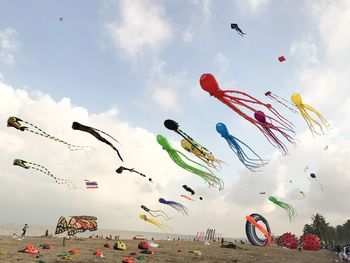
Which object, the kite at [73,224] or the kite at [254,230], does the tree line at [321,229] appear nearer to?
the kite at [254,230]

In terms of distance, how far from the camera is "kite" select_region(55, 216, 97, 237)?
3300 centimetres

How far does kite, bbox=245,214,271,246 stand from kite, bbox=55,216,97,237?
54.2 feet

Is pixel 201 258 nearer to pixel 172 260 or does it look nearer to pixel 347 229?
pixel 172 260

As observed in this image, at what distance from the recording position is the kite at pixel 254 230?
30891 millimetres

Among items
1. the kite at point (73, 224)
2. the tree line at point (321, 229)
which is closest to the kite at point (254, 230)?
the kite at point (73, 224)

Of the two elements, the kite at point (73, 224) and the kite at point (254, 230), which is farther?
the kite at point (73, 224)

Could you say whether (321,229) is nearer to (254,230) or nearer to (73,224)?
(254,230)

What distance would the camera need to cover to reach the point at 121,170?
3084 centimetres

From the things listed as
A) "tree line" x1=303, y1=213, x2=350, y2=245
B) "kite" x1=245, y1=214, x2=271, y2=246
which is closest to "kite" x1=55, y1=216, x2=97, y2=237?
"kite" x1=245, y1=214, x2=271, y2=246

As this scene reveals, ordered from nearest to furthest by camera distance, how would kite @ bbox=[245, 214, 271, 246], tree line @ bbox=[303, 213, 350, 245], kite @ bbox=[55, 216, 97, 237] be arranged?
kite @ bbox=[245, 214, 271, 246] < kite @ bbox=[55, 216, 97, 237] < tree line @ bbox=[303, 213, 350, 245]

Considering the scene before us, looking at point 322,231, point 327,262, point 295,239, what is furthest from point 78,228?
point 322,231

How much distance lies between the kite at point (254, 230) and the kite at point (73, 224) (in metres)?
16.5

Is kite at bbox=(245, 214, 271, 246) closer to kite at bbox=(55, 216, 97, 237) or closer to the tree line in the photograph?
kite at bbox=(55, 216, 97, 237)

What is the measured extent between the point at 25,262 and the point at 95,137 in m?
10.1
